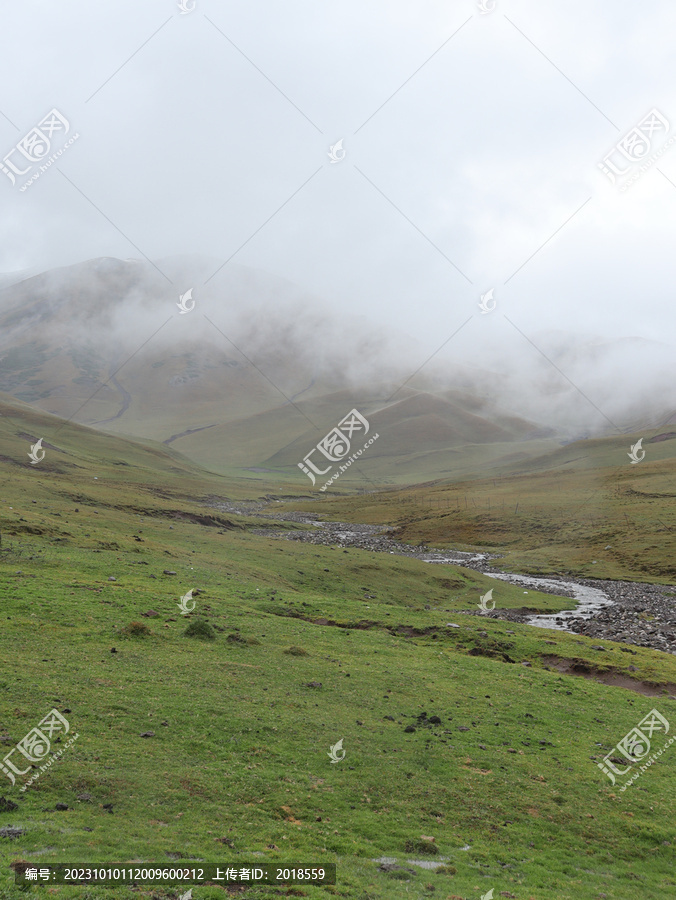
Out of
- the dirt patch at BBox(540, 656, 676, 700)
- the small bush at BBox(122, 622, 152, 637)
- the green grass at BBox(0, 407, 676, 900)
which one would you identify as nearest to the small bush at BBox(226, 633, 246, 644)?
the green grass at BBox(0, 407, 676, 900)

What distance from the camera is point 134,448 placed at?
181375 millimetres

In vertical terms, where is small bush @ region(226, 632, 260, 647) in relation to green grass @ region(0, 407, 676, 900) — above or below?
above

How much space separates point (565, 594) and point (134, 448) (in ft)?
498

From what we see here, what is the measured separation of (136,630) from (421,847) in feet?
52.4

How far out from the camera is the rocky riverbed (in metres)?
45.6

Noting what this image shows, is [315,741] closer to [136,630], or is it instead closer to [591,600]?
[136,630]

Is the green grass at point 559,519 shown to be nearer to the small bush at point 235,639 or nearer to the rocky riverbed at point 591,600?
the rocky riverbed at point 591,600

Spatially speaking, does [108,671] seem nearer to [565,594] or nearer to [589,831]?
[589,831]

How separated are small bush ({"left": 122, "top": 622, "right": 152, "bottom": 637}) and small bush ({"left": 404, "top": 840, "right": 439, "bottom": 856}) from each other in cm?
1540

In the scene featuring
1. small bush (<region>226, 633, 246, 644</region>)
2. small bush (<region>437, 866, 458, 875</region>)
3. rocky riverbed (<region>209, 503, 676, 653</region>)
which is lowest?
small bush (<region>437, 866, 458, 875</region>)

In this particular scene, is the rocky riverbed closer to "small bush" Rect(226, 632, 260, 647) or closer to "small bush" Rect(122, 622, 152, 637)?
"small bush" Rect(226, 632, 260, 647)

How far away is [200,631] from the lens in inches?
1047

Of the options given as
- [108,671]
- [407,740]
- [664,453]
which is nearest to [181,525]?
[108,671]

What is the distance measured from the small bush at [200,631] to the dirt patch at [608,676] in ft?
64.4
